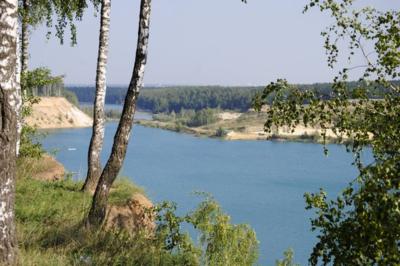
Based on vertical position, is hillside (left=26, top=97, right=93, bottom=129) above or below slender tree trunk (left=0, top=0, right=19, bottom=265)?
below

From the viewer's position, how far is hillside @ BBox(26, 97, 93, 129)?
16388 centimetres

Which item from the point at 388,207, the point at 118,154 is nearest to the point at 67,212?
the point at 118,154

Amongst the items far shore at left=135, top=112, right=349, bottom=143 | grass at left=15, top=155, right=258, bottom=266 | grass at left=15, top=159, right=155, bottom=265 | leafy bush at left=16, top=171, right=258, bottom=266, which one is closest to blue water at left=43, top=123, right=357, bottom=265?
grass at left=15, top=159, right=155, bottom=265

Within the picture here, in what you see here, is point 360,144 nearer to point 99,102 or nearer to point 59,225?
point 59,225

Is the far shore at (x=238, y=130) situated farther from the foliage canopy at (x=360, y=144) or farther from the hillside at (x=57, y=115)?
the foliage canopy at (x=360, y=144)

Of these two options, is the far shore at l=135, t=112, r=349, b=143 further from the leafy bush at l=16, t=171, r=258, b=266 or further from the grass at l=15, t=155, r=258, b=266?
the leafy bush at l=16, t=171, r=258, b=266

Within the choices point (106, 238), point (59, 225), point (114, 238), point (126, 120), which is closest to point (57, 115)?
point (126, 120)

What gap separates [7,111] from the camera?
17.4 feet

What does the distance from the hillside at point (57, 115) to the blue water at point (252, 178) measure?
A: 161 feet

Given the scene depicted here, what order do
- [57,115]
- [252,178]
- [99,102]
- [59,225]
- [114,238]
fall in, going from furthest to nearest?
[57,115] < [252,178] < [99,102] < [59,225] < [114,238]

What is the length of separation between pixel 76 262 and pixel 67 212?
4.13 metres

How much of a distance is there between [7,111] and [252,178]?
2709 inches

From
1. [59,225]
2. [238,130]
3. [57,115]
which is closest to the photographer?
[59,225]

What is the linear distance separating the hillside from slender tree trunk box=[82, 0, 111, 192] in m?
153
